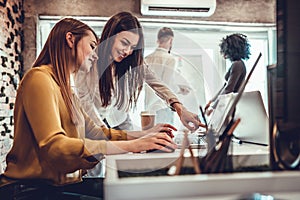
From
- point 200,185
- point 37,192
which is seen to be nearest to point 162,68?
point 37,192

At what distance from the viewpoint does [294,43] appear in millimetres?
991

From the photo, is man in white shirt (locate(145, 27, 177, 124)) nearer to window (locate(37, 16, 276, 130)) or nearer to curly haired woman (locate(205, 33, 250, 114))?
window (locate(37, 16, 276, 130))

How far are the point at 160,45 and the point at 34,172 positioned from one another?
214cm

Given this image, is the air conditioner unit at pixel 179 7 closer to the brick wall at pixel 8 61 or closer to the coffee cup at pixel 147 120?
the brick wall at pixel 8 61

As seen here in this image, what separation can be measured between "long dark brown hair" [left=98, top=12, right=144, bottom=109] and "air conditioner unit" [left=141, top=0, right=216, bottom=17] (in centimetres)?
162

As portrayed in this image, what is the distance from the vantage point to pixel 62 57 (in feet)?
4.92

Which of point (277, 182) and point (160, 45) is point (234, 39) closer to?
point (160, 45)

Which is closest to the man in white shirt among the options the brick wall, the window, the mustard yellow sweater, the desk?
the window

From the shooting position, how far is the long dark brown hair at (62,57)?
1.45m

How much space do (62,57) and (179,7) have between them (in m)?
2.19

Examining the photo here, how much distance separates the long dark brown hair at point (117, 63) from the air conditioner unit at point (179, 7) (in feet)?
5.32

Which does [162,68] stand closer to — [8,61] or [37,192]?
[8,61]

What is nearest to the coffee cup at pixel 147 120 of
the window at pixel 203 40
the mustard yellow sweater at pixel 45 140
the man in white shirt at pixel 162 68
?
the mustard yellow sweater at pixel 45 140

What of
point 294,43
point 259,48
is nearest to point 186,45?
point 259,48
